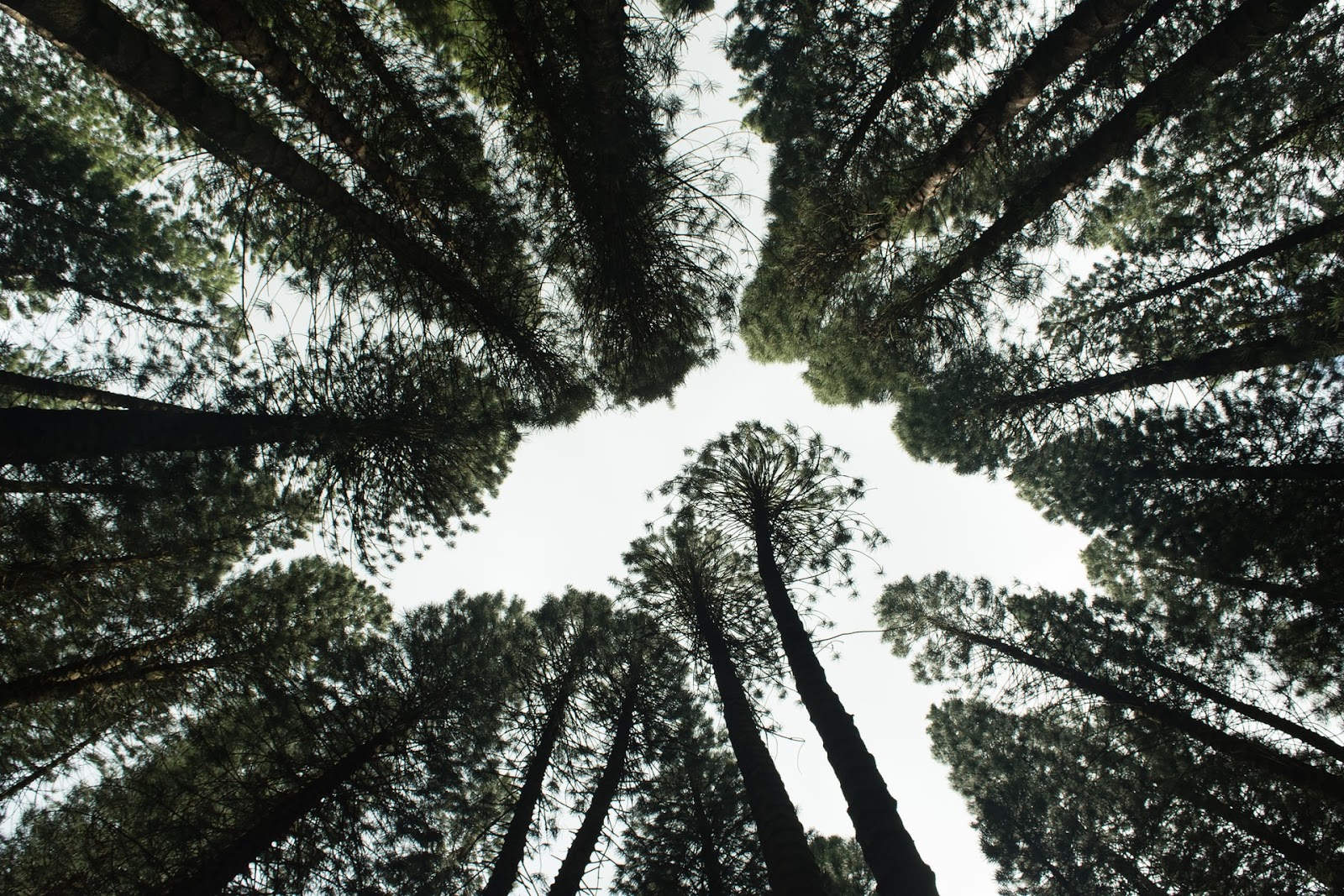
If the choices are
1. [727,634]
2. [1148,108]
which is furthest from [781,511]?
[1148,108]

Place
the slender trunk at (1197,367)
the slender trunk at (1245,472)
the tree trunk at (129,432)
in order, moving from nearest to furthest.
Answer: the tree trunk at (129,432) < the slender trunk at (1197,367) < the slender trunk at (1245,472)

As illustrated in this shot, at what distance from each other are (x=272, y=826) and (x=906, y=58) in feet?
38.6

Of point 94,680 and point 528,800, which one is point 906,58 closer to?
point 528,800

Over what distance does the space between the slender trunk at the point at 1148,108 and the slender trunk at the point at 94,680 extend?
37.8 ft

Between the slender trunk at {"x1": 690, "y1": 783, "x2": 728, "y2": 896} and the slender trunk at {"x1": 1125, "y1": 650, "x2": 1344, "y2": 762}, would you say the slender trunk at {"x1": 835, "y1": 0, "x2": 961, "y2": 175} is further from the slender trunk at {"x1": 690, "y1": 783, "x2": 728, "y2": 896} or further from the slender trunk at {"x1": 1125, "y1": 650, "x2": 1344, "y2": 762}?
the slender trunk at {"x1": 690, "y1": 783, "x2": 728, "y2": 896}

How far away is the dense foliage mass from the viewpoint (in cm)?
520

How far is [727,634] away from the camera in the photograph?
9180 mm

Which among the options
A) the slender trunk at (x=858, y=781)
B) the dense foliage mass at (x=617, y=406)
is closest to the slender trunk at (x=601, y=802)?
the dense foliage mass at (x=617, y=406)

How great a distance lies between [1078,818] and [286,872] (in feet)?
53.7

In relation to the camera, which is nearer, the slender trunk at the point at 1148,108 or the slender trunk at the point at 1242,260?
the slender trunk at the point at 1148,108

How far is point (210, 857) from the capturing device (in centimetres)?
614

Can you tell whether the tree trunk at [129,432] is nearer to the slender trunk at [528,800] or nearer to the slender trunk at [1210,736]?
the slender trunk at [528,800]

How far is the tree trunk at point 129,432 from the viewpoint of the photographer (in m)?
4.68


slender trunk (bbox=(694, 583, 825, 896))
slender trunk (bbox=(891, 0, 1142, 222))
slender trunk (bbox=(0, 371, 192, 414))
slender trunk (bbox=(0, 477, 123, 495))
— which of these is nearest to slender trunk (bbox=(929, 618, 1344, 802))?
slender trunk (bbox=(694, 583, 825, 896))
